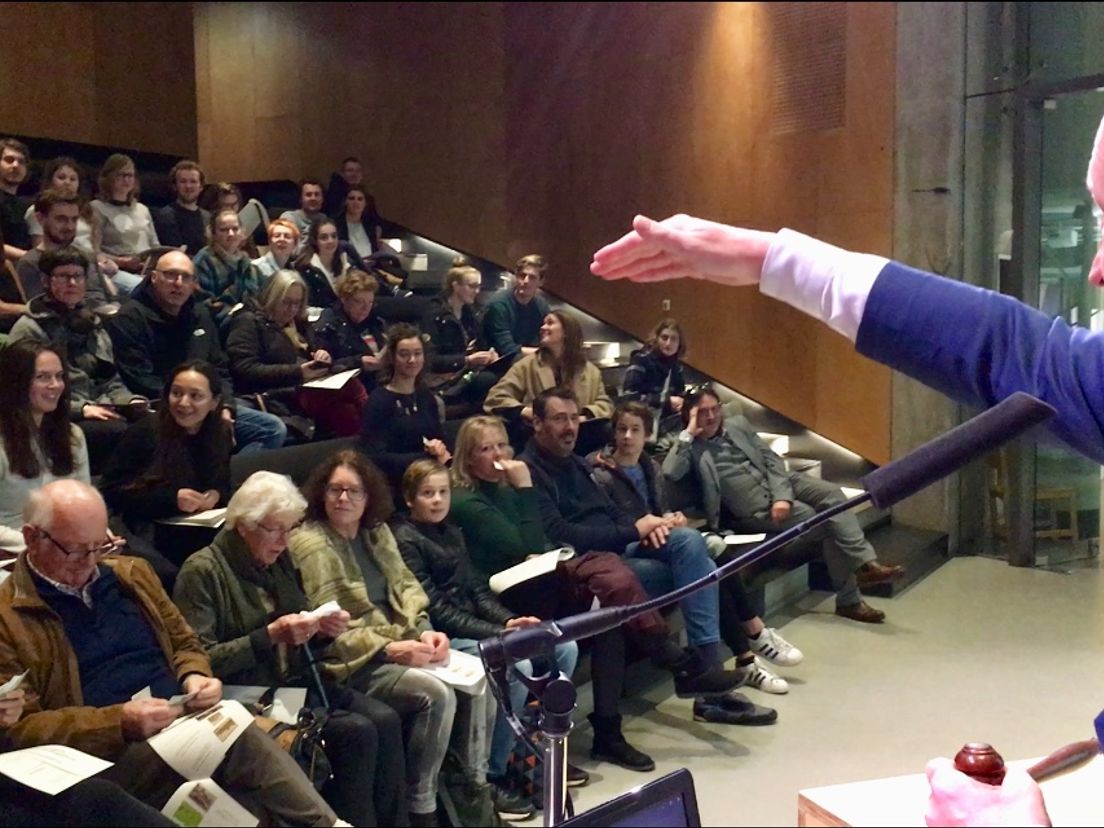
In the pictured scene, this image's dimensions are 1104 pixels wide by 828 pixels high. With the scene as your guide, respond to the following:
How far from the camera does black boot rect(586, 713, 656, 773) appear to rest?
175 cm

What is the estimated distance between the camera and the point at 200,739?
1393 millimetres

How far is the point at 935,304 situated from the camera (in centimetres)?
36

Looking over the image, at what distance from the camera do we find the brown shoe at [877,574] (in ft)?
6.94

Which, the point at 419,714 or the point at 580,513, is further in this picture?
the point at 580,513

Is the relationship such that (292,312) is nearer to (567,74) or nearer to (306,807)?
(567,74)

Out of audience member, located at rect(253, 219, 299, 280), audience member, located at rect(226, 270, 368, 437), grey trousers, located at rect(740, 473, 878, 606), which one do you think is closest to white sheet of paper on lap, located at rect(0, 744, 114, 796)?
audience member, located at rect(226, 270, 368, 437)

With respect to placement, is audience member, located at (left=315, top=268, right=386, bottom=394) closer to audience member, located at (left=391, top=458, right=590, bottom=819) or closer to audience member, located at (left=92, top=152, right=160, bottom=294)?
audience member, located at (left=391, top=458, right=590, bottom=819)

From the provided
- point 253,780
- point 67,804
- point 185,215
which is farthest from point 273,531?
point 185,215

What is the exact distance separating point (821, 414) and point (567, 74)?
93cm

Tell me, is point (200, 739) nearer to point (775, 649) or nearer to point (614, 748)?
point (614, 748)

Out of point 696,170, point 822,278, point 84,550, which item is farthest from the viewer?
point 696,170

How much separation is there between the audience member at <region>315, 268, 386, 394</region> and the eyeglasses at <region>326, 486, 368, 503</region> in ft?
0.87

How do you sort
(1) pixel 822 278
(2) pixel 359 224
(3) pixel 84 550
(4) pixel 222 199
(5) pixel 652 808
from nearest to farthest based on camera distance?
1. (1) pixel 822 278
2. (5) pixel 652 808
3. (3) pixel 84 550
4. (2) pixel 359 224
5. (4) pixel 222 199

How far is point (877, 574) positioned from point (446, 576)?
34.4 inches
